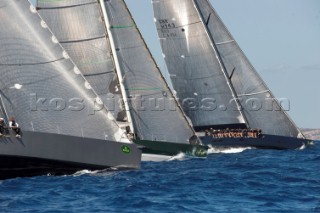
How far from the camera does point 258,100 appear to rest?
5981cm

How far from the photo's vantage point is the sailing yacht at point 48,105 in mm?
32125

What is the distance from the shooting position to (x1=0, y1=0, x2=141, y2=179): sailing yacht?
105 ft

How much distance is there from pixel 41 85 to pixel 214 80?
1080 inches

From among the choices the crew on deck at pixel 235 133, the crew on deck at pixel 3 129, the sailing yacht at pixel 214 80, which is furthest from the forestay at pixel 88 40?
the sailing yacht at pixel 214 80

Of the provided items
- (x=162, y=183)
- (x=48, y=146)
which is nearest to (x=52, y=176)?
(x=48, y=146)

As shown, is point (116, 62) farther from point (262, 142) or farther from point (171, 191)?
point (262, 142)

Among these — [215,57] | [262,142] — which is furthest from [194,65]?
[262,142]

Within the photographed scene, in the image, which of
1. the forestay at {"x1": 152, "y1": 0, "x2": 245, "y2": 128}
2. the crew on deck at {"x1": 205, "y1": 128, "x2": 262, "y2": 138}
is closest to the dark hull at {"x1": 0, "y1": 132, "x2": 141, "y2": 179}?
the crew on deck at {"x1": 205, "y1": 128, "x2": 262, "y2": 138}

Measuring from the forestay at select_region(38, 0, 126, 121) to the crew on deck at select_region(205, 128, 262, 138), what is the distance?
13.8 metres

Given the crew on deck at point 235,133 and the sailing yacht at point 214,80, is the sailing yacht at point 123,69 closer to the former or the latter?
the crew on deck at point 235,133

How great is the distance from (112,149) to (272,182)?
630 centimetres

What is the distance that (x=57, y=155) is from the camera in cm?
3191

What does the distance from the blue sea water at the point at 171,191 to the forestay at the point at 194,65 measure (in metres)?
20.8

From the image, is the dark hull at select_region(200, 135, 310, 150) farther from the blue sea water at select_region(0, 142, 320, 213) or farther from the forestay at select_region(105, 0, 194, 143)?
the blue sea water at select_region(0, 142, 320, 213)
